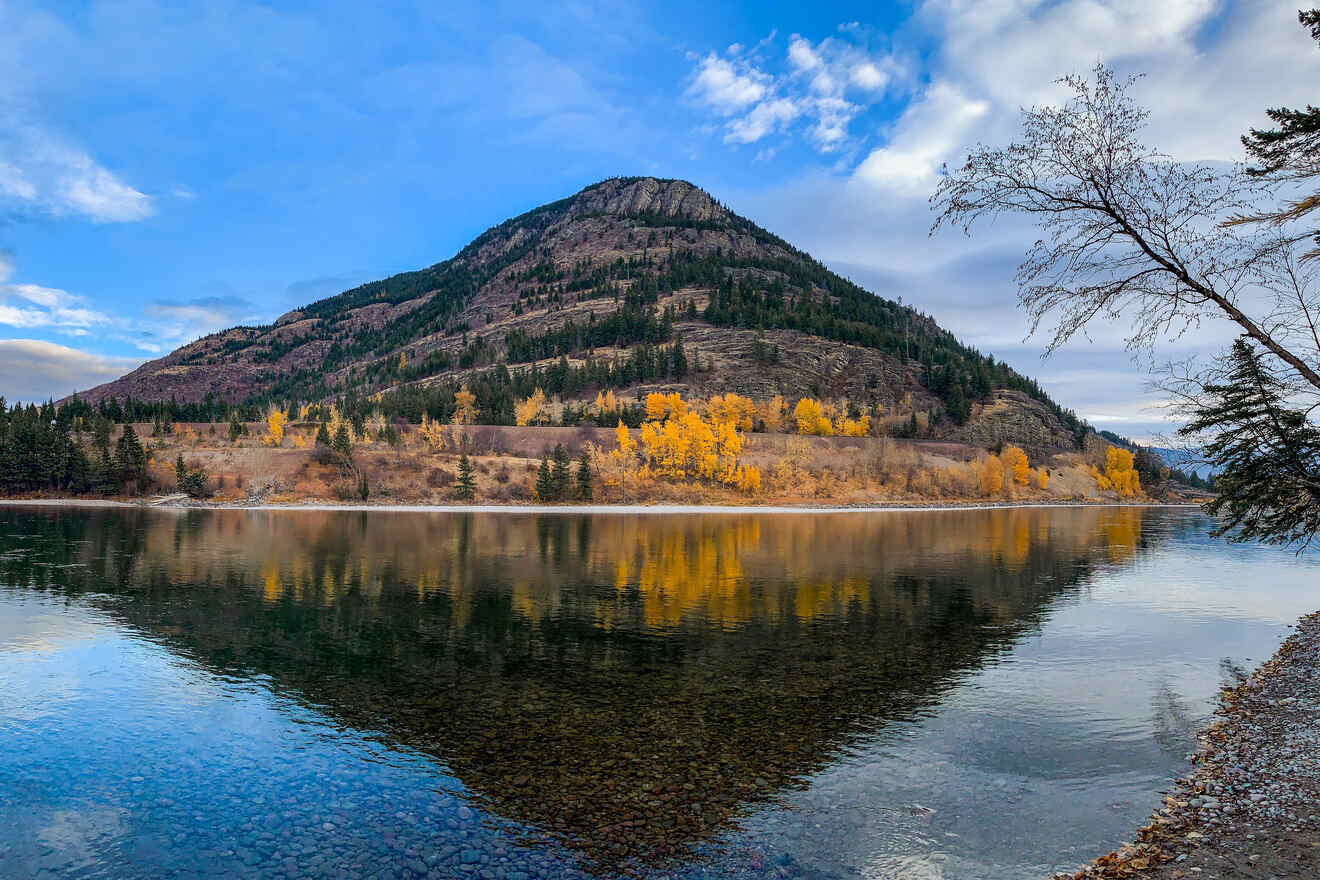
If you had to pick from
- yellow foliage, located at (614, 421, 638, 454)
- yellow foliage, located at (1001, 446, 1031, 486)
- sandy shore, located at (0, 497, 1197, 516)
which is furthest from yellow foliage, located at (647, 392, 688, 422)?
yellow foliage, located at (1001, 446, 1031, 486)

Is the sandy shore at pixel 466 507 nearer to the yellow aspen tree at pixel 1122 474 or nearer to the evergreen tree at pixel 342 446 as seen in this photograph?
the evergreen tree at pixel 342 446

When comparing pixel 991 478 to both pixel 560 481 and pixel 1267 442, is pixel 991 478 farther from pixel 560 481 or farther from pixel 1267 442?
pixel 1267 442

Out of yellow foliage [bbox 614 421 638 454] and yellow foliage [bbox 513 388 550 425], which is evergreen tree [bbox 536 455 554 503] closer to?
yellow foliage [bbox 614 421 638 454]

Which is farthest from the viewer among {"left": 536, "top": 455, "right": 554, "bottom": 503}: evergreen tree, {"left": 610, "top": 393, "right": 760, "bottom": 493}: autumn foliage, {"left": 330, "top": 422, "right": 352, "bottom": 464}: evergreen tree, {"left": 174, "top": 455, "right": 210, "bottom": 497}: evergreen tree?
{"left": 610, "top": 393, "right": 760, "bottom": 493}: autumn foliage

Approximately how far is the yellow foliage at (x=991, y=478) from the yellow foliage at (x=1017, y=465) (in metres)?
7.07

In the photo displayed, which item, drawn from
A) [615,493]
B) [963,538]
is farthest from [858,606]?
[615,493]

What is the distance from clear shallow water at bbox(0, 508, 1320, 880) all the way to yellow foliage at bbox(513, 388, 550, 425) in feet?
399

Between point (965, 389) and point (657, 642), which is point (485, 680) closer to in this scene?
point (657, 642)

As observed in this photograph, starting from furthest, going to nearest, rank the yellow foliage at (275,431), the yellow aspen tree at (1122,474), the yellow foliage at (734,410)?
the yellow aspen tree at (1122,474) < the yellow foliage at (734,410) < the yellow foliage at (275,431)

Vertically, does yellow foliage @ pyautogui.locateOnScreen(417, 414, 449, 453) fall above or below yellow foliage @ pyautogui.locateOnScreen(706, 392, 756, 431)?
below

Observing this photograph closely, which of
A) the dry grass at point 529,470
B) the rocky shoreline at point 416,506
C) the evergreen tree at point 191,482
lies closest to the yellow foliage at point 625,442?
the dry grass at point 529,470

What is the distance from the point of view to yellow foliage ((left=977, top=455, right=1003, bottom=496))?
140 m

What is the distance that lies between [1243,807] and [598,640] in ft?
58.2

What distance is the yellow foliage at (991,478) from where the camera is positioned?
14025cm
